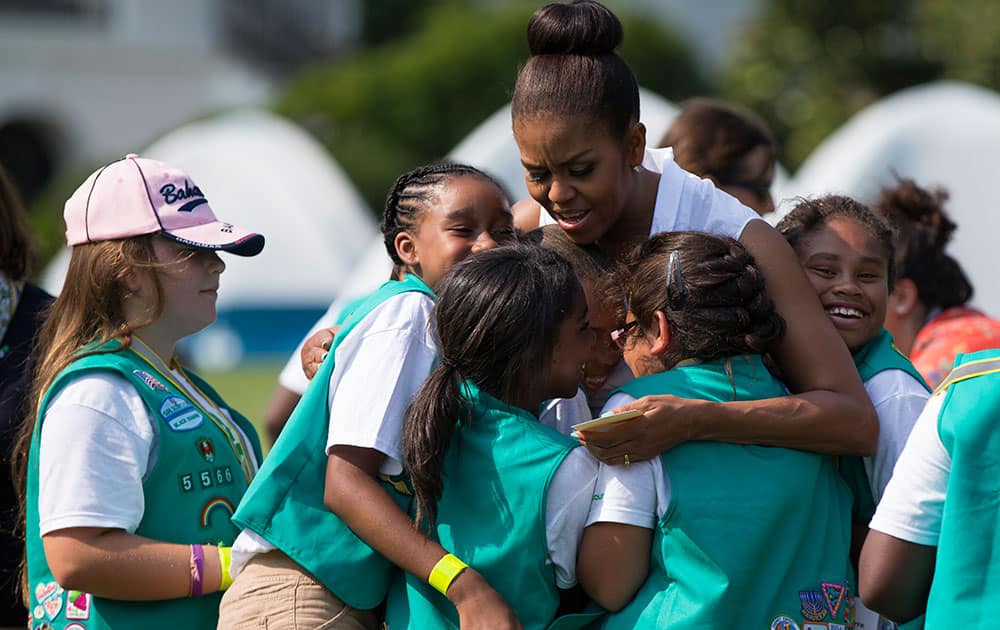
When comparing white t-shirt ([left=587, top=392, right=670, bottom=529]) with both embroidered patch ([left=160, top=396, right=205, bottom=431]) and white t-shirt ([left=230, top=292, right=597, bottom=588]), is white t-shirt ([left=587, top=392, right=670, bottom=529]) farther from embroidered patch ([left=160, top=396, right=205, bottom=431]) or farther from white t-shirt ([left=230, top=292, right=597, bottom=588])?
embroidered patch ([left=160, top=396, right=205, bottom=431])

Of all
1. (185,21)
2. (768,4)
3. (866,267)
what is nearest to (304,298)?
(768,4)

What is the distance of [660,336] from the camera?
3006 mm

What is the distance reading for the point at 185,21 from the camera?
43094mm

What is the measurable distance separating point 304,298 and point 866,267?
17525 mm

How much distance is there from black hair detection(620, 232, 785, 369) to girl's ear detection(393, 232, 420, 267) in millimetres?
640

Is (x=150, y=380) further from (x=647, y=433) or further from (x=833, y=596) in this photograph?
(x=833, y=596)

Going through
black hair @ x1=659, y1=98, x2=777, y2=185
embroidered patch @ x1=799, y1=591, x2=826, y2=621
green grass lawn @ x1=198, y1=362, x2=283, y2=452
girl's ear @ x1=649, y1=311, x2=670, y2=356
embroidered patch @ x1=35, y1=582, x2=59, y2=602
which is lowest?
green grass lawn @ x1=198, y1=362, x2=283, y2=452

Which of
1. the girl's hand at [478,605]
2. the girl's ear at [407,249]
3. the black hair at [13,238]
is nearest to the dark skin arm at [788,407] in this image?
the girl's hand at [478,605]

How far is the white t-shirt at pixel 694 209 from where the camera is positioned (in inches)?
126

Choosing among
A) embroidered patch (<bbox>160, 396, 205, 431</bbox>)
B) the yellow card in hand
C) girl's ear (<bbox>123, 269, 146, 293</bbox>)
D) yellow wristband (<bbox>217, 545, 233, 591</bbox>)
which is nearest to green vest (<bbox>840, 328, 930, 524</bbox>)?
the yellow card in hand

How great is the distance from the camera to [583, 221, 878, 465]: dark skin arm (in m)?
2.80

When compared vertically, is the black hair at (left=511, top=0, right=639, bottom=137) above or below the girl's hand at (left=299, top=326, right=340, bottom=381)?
above

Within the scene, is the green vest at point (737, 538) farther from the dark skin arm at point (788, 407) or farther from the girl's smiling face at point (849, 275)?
the girl's smiling face at point (849, 275)

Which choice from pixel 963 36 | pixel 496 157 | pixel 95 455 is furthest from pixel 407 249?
pixel 963 36
